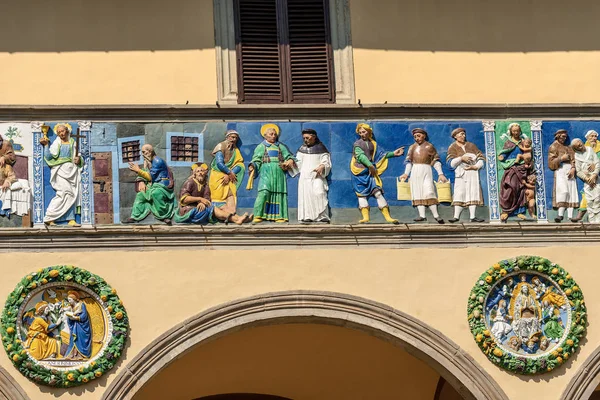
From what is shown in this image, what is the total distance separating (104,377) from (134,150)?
7.30ft

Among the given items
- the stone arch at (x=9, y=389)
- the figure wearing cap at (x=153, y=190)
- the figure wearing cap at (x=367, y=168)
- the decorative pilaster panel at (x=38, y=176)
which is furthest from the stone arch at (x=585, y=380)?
the decorative pilaster panel at (x=38, y=176)

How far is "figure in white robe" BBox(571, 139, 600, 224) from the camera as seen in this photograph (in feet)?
54.4

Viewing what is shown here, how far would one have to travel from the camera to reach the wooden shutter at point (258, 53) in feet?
55.9

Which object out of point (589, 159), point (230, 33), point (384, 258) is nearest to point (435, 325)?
point (384, 258)

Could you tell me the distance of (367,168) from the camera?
16.5 meters

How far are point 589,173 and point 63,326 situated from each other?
5327 millimetres

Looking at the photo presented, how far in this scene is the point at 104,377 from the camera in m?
15.7

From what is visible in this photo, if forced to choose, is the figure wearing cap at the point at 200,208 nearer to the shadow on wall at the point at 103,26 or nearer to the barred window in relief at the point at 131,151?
the barred window in relief at the point at 131,151

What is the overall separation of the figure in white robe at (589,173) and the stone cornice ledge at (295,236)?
199 millimetres

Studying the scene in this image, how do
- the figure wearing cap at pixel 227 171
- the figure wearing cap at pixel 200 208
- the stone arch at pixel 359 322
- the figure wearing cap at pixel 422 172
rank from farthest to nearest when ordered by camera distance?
the figure wearing cap at pixel 422 172 → the figure wearing cap at pixel 227 171 → the figure wearing cap at pixel 200 208 → the stone arch at pixel 359 322

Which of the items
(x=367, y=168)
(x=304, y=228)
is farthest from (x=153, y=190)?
(x=367, y=168)

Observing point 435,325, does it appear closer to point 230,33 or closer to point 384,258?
point 384,258

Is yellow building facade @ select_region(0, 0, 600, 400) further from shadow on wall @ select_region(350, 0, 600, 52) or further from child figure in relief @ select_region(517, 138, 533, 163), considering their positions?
child figure in relief @ select_region(517, 138, 533, 163)

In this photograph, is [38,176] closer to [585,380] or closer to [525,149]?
[525,149]
